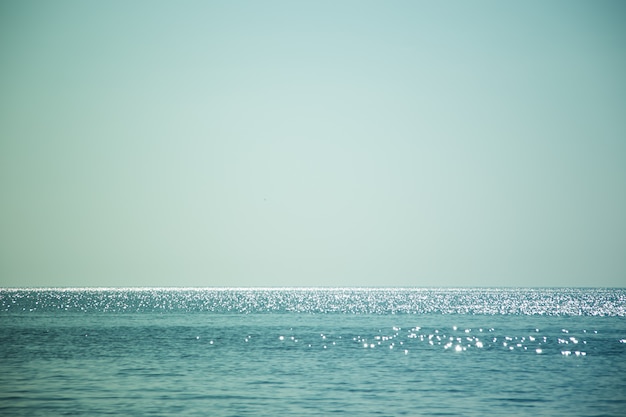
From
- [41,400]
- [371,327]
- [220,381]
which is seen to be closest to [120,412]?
[41,400]

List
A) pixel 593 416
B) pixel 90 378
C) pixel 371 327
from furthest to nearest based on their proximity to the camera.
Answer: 1. pixel 371 327
2. pixel 90 378
3. pixel 593 416

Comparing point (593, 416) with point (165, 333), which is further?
point (165, 333)

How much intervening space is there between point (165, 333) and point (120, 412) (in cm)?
4576

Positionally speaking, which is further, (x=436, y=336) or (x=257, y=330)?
(x=257, y=330)

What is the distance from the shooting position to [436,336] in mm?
75000

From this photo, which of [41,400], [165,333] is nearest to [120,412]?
[41,400]

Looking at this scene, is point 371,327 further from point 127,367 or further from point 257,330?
point 127,367

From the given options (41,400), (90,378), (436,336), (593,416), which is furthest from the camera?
(436,336)

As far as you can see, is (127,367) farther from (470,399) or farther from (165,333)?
(165,333)

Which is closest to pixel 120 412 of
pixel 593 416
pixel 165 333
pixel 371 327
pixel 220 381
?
pixel 220 381

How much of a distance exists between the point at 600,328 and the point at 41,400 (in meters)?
71.4

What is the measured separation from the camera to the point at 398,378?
143 ft

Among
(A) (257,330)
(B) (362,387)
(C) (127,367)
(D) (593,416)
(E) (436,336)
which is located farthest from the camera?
(A) (257,330)

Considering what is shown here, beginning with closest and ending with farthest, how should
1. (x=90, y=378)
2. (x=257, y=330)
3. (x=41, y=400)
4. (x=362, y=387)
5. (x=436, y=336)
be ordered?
(x=41, y=400) → (x=362, y=387) → (x=90, y=378) → (x=436, y=336) → (x=257, y=330)
